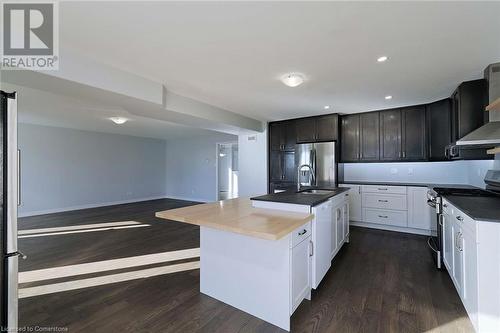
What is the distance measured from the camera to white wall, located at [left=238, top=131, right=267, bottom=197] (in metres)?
5.46

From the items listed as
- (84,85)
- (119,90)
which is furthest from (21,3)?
(119,90)

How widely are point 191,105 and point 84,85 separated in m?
1.53

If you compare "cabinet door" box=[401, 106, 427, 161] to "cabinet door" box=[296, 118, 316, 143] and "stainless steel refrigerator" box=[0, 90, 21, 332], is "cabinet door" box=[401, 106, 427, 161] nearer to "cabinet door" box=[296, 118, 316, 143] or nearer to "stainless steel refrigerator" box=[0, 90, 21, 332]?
"cabinet door" box=[296, 118, 316, 143]

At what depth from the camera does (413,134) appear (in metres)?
4.09

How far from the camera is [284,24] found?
169 cm

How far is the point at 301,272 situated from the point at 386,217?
10.2 feet

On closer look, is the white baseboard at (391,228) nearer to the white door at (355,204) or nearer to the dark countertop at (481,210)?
the white door at (355,204)

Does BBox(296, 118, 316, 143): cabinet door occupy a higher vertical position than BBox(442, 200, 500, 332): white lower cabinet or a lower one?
higher

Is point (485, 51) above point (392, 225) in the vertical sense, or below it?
above

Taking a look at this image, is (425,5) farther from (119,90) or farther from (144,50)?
(119,90)

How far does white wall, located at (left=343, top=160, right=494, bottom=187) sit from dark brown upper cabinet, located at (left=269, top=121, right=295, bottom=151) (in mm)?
1341

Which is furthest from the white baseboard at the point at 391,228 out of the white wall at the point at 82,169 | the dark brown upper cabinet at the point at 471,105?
the white wall at the point at 82,169

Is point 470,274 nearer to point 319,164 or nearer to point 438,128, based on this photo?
point 438,128

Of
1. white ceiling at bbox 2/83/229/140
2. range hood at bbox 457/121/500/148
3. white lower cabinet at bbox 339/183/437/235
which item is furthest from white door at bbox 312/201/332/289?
white ceiling at bbox 2/83/229/140
